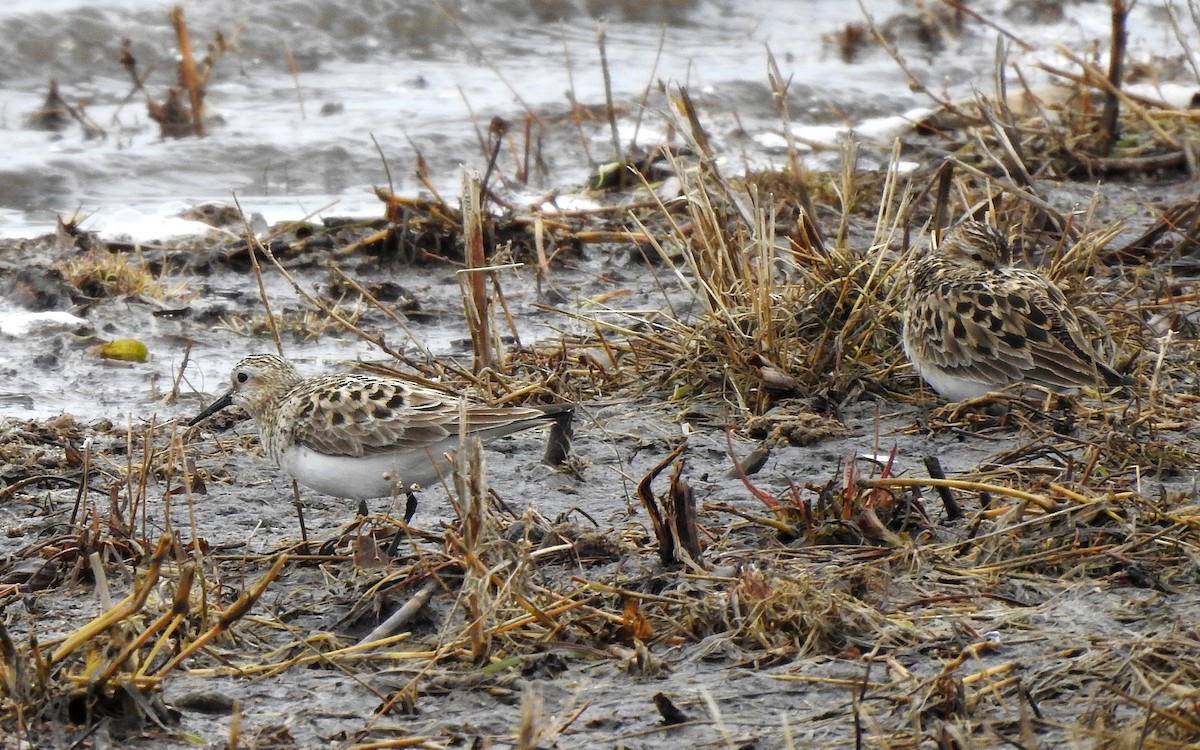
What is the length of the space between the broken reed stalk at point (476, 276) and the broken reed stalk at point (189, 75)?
18.5ft

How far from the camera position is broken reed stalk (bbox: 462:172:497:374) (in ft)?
18.3

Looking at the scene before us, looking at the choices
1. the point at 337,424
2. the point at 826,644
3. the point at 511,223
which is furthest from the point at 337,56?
the point at 826,644

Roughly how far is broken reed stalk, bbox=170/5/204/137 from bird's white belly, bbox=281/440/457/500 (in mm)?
Answer: 6679

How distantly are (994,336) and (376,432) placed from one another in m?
2.28

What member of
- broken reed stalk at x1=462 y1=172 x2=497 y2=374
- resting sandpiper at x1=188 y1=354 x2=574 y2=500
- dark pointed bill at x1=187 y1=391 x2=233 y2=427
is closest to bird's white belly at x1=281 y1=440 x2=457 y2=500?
resting sandpiper at x1=188 y1=354 x2=574 y2=500

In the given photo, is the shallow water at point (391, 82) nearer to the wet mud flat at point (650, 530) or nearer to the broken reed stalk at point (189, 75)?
the broken reed stalk at point (189, 75)

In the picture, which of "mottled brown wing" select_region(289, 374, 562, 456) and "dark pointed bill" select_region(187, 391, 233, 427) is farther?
"dark pointed bill" select_region(187, 391, 233, 427)

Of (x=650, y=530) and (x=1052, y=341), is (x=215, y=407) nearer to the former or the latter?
(x=650, y=530)

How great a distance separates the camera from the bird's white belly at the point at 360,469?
187 inches

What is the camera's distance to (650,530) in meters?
4.57

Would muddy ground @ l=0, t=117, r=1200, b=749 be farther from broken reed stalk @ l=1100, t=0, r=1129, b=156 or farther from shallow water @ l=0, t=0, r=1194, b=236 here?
shallow water @ l=0, t=0, r=1194, b=236

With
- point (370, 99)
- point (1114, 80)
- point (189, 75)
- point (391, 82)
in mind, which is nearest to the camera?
point (1114, 80)

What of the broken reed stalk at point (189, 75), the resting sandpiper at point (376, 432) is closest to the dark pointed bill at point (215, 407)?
the resting sandpiper at point (376, 432)

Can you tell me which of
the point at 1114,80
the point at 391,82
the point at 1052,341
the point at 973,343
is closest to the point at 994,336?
the point at 973,343
